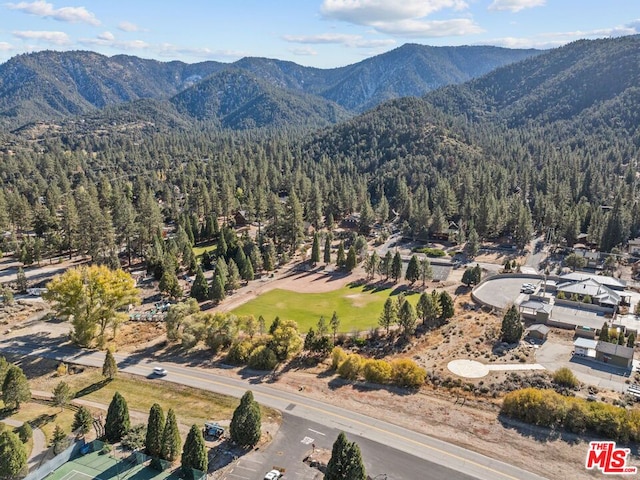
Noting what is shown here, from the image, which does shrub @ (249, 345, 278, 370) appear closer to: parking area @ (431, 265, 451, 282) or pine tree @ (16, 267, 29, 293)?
parking area @ (431, 265, 451, 282)

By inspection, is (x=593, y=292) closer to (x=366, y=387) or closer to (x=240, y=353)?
(x=366, y=387)

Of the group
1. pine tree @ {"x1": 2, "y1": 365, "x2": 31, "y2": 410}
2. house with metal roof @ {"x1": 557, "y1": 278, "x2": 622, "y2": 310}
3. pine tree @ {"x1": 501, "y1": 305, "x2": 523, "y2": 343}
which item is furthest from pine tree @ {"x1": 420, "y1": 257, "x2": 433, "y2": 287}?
pine tree @ {"x1": 2, "y1": 365, "x2": 31, "y2": 410}

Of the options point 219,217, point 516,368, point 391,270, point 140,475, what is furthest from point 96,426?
point 219,217

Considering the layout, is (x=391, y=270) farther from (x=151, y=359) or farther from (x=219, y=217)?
(x=219, y=217)

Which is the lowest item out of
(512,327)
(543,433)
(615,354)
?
(543,433)

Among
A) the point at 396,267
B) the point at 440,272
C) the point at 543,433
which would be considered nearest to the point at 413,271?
the point at 396,267
